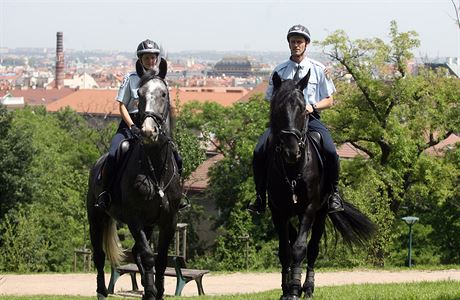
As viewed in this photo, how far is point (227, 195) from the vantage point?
5409 centimetres

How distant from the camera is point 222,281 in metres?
21.6

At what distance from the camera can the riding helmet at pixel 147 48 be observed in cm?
1118

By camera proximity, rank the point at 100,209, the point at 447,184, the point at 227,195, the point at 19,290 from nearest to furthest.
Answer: the point at 100,209, the point at 19,290, the point at 447,184, the point at 227,195

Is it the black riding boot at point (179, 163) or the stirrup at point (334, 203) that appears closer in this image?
the black riding boot at point (179, 163)

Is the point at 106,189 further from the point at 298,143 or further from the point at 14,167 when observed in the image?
the point at 14,167

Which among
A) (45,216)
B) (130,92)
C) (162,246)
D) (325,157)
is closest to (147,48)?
(130,92)

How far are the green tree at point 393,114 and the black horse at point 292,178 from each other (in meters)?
28.7

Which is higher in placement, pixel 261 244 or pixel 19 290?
pixel 19 290

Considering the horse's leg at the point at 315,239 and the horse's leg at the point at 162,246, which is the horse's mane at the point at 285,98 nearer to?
the horse's leg at the point at 162,246

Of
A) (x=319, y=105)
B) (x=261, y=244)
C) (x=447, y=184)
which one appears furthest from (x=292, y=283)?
(x=261, y=244)

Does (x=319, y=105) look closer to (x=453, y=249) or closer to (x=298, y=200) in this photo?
(x=298, y=200)

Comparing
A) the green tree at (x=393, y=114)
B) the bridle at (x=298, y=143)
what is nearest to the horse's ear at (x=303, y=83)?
the bridle at (x=298, y=143)

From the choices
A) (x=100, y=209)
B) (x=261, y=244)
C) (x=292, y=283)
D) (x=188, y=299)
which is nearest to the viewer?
(x=292, y=283)

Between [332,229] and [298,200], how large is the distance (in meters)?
3.20
